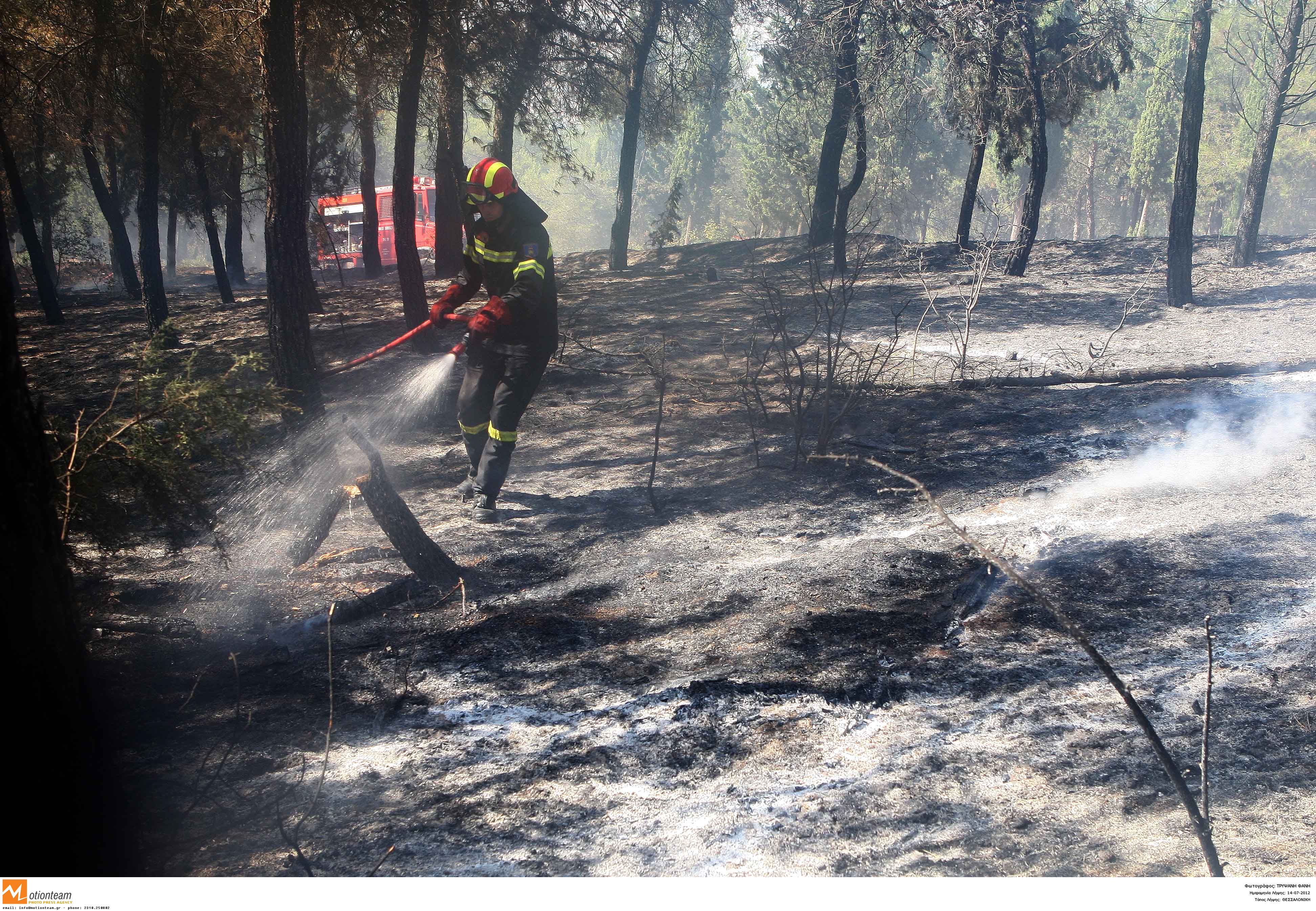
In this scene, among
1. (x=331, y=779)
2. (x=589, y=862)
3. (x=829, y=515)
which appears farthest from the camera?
(x=829, y=515)

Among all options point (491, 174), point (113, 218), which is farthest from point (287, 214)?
point (113, 218)

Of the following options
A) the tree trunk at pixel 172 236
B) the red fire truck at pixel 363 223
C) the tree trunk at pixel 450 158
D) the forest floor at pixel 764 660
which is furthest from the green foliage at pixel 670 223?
the forest floor at pixel 764 660

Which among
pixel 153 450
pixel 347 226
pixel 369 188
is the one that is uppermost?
pixel 347 226

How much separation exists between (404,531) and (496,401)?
55.9 inches

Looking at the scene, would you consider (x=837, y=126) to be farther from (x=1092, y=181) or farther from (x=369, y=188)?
(x=1092, y=181)

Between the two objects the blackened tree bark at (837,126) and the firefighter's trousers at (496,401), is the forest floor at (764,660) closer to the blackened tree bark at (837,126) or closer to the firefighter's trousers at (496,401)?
the firefighter's trousers at (496,401)

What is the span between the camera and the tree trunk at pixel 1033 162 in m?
14.3

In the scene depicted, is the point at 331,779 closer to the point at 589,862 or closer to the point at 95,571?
the point at 589,862

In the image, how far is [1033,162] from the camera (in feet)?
50.3

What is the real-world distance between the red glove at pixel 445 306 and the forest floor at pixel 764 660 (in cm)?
118

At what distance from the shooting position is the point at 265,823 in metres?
2.70

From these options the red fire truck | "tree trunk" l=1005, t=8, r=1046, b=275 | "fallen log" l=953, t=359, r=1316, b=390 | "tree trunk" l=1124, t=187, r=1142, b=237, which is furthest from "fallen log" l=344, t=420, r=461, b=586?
"tree trunk" l=1124, t=187, r=1142, b=237

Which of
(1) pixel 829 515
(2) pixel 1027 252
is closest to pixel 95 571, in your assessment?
(1) pixel 829 515

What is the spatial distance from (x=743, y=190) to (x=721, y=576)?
50.1m
